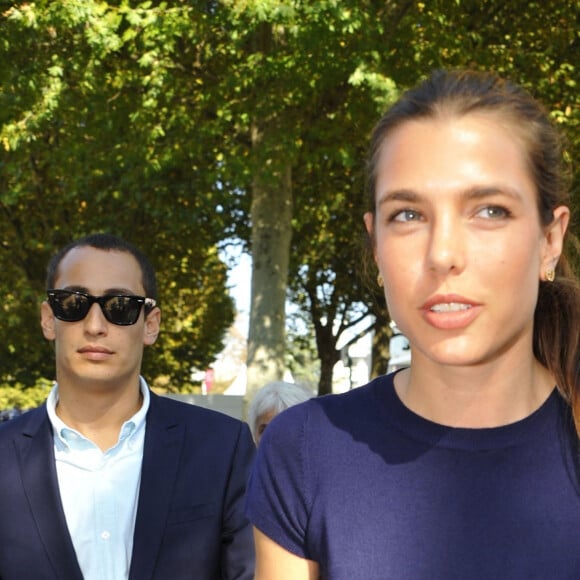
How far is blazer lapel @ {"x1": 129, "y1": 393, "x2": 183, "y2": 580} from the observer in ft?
14.0

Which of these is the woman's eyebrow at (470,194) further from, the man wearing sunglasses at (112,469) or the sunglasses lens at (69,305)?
the sunglasses lens at (69,305)

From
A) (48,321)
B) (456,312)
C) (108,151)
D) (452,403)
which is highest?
(108,151)

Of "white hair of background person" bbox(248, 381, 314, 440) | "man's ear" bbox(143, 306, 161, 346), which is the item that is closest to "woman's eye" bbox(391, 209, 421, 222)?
"man's ear" bbox(143, 306, 161, 346)

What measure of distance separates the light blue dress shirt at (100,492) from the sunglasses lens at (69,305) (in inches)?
14.7

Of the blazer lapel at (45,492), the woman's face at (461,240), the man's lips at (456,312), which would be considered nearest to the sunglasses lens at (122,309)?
the blazer lapel at (45,492)

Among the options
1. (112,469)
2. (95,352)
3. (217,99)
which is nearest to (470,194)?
(112,469)

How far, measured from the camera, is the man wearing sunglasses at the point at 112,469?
14.0 ft

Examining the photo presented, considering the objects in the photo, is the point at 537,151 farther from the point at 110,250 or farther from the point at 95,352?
the point at 110,250

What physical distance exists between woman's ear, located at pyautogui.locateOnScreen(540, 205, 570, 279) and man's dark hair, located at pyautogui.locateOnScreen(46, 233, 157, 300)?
304 centimetres

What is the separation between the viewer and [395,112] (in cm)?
224

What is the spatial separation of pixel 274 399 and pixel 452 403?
558 centimetres

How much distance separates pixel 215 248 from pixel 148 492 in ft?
73.0

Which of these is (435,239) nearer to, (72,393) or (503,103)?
(503,103)

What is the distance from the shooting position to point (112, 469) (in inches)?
178
